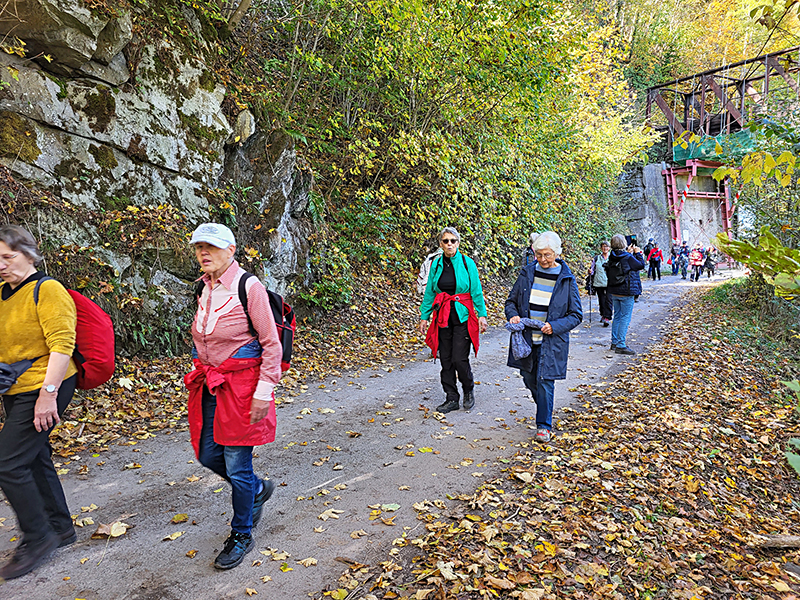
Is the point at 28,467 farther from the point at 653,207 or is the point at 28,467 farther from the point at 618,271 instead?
the point at 653,207

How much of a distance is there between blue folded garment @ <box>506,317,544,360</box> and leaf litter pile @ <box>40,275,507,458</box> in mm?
3178

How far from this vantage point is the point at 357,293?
37.2 ft

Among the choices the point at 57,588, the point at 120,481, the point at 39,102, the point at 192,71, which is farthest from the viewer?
the point at 192,71

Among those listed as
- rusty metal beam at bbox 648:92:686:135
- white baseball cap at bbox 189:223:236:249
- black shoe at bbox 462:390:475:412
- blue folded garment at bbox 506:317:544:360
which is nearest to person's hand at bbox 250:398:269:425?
white baseball cap at bbox 189:223:236:249

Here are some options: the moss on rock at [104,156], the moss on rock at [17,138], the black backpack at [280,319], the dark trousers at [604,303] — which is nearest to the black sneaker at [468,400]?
the black backpack at [280,319]

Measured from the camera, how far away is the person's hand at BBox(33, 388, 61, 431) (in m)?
2.98

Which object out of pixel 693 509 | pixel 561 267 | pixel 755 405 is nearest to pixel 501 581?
pixel 693 509

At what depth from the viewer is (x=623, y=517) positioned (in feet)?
13.2

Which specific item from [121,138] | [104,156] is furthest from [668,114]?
[104,156]

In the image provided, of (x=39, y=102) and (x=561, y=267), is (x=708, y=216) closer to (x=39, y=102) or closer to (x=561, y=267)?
(x=561, y=267)

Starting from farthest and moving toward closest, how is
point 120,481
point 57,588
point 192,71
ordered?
point 192,71, point 120,481, point 57,588

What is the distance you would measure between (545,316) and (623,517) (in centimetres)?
209

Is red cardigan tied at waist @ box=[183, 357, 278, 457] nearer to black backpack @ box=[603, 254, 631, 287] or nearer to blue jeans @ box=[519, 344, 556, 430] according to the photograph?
blue jeans @ box=[519, 344, 556, 430]

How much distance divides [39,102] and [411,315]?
8.03 m
